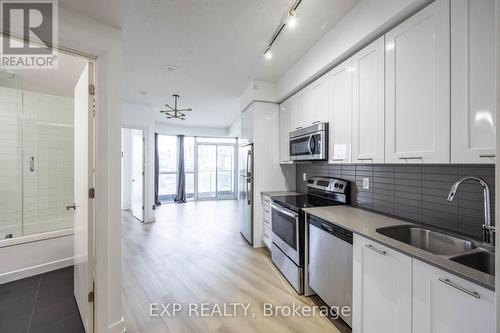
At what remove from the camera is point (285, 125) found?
345 centimetres

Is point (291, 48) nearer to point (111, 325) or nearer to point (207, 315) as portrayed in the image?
point (207, 315)

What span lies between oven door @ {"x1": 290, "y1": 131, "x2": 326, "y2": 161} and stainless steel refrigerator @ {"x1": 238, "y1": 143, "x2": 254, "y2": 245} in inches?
32.3

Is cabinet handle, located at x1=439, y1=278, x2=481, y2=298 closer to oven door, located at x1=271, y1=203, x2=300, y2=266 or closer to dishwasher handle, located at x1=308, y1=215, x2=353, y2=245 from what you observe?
dishwasher handle, located at x1=308, y1=215, x2=353, y2=245

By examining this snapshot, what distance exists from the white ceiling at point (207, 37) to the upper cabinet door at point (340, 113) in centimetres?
50

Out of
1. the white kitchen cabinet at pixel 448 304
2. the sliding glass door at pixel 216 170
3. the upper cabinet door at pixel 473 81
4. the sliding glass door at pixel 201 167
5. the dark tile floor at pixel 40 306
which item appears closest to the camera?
the white kitchen cabinet at pixel 448 304

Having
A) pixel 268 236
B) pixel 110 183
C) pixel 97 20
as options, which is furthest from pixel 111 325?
pixel 97 20

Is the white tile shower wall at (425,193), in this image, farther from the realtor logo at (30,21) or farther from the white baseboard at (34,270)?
the white baseboard at (34,270)

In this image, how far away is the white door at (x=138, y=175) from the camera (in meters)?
5.09

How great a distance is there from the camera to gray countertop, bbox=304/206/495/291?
92 cm

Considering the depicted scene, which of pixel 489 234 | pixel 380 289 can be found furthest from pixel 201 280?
pixel 489 234

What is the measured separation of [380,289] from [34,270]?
3758 mm

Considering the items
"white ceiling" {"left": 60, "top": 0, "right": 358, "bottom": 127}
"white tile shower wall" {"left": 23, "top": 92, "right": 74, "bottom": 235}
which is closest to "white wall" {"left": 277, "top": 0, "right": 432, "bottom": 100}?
"white ceiling" {"left": 60, "top": 0, "right": 358, "bottom": 127}

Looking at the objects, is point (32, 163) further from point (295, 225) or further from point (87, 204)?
point (295, 225)

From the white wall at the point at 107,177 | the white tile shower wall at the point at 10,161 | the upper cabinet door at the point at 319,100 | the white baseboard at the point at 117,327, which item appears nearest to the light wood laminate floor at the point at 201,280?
the white baseboard at the point at 117,327
